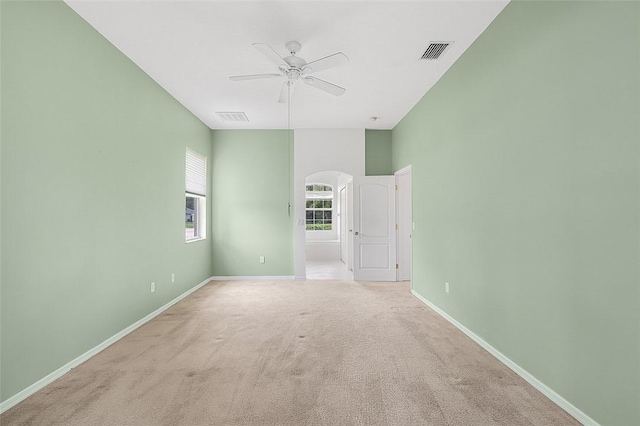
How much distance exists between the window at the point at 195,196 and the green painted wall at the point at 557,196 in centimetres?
398

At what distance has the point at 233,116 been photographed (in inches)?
205

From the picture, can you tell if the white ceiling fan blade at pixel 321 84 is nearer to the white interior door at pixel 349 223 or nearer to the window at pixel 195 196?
the window at pixel 195 196

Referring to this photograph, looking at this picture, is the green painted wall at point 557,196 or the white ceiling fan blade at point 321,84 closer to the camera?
the green painted wall at point 557,196

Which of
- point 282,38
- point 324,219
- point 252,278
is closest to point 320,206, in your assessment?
point 324,219

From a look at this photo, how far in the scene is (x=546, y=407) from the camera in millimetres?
1979

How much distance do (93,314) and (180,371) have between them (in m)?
1.02

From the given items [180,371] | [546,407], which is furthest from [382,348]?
[180,371]

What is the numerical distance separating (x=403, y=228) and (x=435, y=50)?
3.43 metres

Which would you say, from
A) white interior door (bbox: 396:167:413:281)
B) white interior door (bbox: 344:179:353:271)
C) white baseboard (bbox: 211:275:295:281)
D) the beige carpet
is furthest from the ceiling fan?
white interior door (bbox: 344:179:353:271)

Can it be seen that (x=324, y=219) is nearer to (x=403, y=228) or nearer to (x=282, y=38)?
(x=403, y=228)

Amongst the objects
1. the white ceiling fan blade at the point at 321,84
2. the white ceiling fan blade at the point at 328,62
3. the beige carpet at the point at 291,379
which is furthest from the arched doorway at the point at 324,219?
the white ceiling fan blade at the point at 328,62

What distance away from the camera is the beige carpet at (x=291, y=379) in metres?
1.91

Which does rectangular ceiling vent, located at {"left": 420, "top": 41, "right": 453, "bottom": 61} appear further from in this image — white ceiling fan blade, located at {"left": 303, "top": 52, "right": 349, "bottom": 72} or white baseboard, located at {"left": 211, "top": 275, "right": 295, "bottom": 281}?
white baseboard, located at {"left": 211, "top": 275, "right": 295, "bottom": 281}

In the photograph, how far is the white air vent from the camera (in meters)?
5.06
